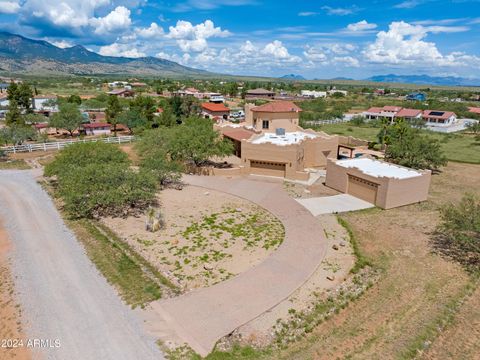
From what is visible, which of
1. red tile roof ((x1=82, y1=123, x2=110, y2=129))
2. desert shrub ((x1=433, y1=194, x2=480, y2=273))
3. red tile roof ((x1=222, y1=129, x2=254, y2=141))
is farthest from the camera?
red tile roof ((x1=82, y1=123, x2=110, y2=129))

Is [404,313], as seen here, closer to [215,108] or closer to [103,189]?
[103,189]

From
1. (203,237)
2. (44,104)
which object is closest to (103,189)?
(203,237)

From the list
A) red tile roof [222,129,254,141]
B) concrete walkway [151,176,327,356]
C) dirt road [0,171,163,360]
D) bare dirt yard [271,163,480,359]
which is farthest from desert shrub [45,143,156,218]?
red tile roof [222,129,254,141]

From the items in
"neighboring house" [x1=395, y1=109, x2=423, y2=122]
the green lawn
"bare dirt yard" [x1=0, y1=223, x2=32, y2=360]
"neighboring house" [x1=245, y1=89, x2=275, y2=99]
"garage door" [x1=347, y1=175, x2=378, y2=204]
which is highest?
"neighboring house" [x1=245, y1=89, x2=275, y2=99]

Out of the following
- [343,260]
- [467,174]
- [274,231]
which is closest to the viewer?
[343,260]

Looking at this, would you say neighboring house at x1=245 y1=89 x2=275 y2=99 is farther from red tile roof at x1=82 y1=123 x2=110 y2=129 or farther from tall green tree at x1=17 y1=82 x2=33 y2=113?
red tile roof at x1=82 y1=123 x2=110 y2=129

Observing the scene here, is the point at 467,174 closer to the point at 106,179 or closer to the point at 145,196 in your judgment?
the point at 145,196

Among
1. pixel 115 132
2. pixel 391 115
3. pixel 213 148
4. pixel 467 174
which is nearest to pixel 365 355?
pixel 213 148
